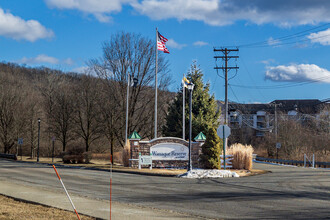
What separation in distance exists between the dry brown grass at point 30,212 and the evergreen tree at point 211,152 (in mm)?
17077

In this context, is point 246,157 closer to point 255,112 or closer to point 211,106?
point 211,106

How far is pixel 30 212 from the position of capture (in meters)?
10.1

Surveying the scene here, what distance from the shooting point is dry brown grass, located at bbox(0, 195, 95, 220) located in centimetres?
937

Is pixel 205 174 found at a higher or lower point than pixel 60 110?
lower

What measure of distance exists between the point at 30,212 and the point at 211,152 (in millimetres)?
18459

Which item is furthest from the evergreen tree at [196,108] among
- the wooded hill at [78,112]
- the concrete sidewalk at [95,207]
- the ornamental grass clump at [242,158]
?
the concrete sidewalk at [95,207]

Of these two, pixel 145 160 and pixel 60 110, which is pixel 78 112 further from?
pixel 145 160

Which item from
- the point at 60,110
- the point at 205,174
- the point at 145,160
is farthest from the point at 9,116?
the point at 205,174

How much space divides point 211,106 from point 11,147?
40960 mm

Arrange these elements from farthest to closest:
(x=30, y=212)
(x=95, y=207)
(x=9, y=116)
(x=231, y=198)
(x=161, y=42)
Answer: (x=9, y=116) → (x=161, y=42) → (x=231, y=198) → (x=95, y=207) → (x=30, y=212)

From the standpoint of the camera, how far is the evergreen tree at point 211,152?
27203 mm

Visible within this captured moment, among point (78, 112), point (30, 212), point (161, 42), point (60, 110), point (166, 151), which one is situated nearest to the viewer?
point (30, 212)

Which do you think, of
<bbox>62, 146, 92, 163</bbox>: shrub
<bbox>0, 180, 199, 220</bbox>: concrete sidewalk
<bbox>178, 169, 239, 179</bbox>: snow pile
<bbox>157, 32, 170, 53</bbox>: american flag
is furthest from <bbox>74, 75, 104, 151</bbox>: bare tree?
<bbox>0, 180, 199, 220</bbox>: concrete sidewalk

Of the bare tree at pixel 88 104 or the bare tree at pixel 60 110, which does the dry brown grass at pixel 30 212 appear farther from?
the bare tree at pixel 60 110
